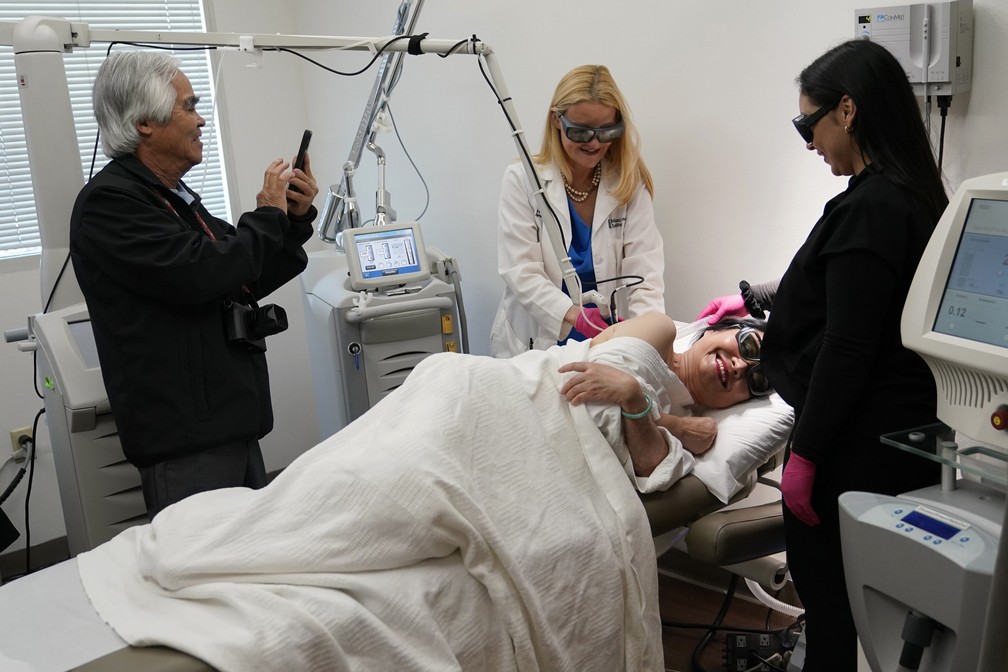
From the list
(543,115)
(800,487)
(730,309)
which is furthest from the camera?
(543,115)

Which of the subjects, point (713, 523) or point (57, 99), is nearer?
point (713, 523)

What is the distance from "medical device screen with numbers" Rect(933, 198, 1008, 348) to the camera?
1163 mm

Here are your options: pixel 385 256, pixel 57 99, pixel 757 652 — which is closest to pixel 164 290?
pixel 57 99

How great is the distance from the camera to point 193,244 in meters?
1.79

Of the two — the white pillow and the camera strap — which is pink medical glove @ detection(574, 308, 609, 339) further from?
the camera strap

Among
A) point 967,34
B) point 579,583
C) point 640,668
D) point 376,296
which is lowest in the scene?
point 640,668

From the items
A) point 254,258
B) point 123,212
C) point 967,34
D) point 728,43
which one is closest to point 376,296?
point 254,258

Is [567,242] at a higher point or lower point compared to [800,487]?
higher

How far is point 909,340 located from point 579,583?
661 millimetres

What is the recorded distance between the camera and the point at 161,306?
183cm

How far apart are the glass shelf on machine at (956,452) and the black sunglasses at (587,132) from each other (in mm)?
1209

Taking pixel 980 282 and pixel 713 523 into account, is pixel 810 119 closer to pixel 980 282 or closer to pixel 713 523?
pixel 980 282

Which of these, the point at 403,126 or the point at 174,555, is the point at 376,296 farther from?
the point at 174,555

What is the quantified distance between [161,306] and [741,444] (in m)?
1.20
